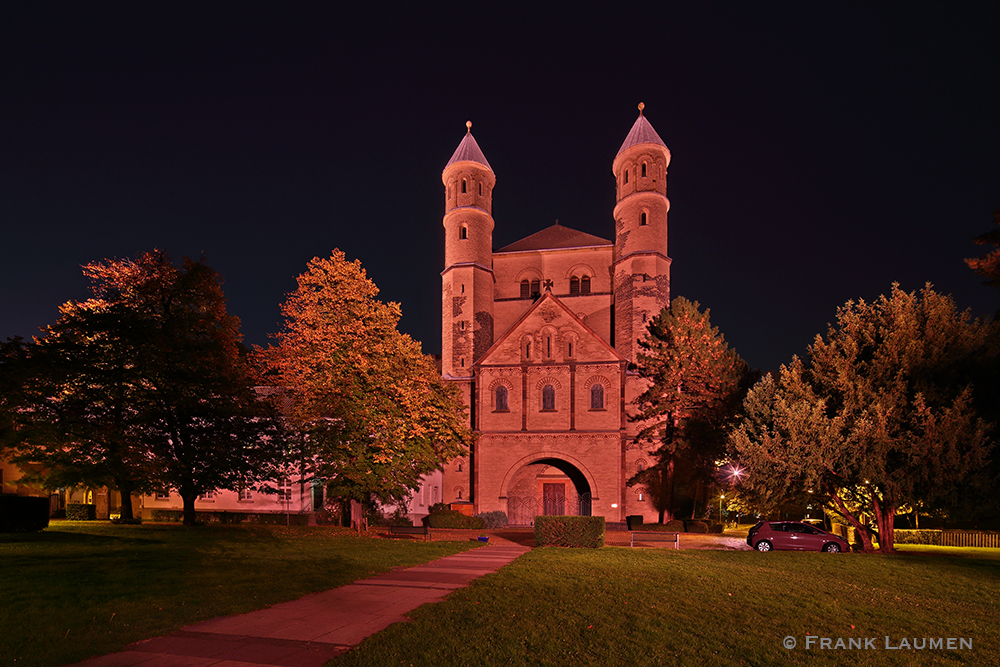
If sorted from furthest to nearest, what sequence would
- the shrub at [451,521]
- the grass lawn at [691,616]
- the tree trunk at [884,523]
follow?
the shrub at [451,521] < the tree trunk at [884,523] < the grass lawn at [691,616]

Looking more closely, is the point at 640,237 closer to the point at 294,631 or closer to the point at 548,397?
the point at 548,397

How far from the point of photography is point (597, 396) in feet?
120

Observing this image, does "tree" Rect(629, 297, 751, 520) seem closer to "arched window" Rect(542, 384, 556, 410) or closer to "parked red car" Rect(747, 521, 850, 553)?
"arched window" Rect(542, 384, 556, 410)

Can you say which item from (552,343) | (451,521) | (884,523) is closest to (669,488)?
(552,343)

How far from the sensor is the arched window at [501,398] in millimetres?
37750

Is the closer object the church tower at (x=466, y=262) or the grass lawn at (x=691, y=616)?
the grass lawn at (x=691, y=616)

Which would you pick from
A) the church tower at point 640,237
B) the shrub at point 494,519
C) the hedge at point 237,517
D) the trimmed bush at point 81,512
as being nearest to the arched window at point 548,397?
the church tower at point 640,237

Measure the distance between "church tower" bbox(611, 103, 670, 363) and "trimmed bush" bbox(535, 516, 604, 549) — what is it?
19.5 metres

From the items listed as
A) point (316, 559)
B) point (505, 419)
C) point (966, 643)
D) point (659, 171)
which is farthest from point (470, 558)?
point (659, 171)

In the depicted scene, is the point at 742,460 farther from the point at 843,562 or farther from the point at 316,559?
the point at 316,559

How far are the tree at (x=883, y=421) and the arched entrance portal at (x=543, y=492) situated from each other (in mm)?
17102

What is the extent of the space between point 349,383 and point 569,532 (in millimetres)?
10880

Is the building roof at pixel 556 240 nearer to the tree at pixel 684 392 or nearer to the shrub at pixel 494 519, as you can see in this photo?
the tree at pixel 684 392

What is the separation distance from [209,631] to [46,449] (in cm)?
1798
